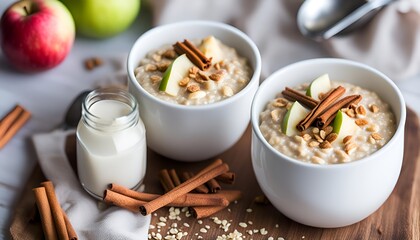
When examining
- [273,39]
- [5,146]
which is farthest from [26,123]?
[273,39]

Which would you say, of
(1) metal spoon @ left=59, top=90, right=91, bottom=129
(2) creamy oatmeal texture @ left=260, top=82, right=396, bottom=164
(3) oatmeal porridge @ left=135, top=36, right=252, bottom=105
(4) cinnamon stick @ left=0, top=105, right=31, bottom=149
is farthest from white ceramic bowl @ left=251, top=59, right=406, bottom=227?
(4) cinnamon stick @ left=0, top=105, right=31, bottom=149

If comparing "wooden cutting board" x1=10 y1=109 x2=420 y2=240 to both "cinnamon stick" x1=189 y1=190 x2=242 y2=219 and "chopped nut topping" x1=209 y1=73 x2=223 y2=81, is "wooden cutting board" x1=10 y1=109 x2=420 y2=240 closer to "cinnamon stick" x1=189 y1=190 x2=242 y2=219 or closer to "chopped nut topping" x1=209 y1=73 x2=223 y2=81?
"cinnamon stick" x1=189 y1=190 x2=242 y2=219

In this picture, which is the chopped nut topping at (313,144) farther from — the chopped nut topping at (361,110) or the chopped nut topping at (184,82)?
the chopped nut topping at (184,82)

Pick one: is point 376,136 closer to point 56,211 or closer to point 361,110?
point 361,110

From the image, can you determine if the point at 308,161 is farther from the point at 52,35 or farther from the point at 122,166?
the point at 52,35

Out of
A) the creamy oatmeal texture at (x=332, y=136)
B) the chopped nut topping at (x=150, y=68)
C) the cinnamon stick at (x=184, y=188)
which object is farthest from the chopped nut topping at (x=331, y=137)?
the chopped nut topping at (x=150, y=68)
